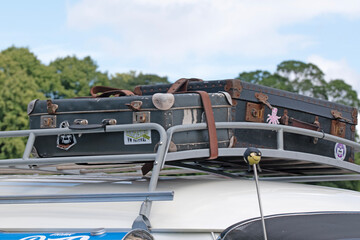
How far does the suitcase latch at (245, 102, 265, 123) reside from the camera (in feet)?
11.8

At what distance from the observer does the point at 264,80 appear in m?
44.1

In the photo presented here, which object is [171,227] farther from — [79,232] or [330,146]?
[330,146]

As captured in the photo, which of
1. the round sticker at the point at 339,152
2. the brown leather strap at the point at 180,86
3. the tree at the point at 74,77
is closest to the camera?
the brown leather strap at the point at 180,86

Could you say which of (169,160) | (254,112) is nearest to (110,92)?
(169,160)

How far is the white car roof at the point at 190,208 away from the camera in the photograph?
8.54 ft

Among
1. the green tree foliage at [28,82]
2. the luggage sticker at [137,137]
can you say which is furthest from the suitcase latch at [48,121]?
the green tree foliage at [28,82]

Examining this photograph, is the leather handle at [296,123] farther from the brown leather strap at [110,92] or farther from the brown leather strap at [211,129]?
the brown leather strap at [110,92]

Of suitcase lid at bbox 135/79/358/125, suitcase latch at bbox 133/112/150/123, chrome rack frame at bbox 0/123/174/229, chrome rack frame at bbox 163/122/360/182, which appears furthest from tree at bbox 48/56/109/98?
chrome rack frame at bbox 0/123/174/229

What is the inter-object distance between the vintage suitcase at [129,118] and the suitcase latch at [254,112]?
189mm

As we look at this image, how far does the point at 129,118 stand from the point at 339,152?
156 cm

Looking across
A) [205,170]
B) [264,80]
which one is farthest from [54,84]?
[205,170]

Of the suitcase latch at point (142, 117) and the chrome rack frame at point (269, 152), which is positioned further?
the suitcase latch at point (142, 117)

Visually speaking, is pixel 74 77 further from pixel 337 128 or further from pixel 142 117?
pixel 142 117

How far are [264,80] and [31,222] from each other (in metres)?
42.0
